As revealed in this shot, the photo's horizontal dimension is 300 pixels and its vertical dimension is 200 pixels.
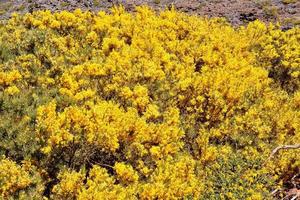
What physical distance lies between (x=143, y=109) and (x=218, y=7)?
31.9 feet

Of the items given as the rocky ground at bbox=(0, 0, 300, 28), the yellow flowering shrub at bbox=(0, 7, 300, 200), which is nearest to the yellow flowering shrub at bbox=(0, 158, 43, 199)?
the yellow flowering shrub at bbox=(0, 7, 300, 200)

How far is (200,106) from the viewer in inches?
376

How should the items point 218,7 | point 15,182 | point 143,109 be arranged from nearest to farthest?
point 15,182, point 143,109, point 218,7

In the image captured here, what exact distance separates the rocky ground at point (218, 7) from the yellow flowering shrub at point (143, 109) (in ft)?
8.25

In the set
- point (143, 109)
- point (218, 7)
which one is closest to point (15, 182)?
point (143, 109)

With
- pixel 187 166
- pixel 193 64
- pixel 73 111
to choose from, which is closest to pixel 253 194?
pixel 187 166

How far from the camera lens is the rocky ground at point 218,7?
640 inches

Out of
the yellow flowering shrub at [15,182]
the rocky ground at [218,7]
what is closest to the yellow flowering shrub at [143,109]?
the yellow flowering shrub at [15,182]

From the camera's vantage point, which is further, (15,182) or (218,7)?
(218,7)

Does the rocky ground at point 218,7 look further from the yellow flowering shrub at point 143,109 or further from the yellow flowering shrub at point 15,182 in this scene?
the yellow flowering shrub at point 15,182

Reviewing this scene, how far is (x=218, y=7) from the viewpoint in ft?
57.1

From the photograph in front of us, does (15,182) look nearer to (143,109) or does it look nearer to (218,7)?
(143,109)

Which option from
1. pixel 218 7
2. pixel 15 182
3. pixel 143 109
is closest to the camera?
pixel 15 182

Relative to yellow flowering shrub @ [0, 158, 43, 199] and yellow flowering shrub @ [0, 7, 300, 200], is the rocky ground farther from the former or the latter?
yellow flowering shrub @ [0, 158, 43, 199]
